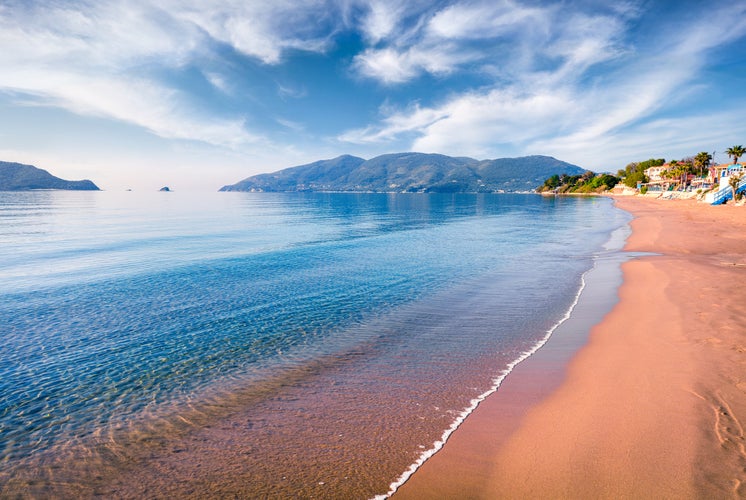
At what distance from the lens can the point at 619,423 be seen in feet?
25.4

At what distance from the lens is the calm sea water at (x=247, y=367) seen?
6.80 meters

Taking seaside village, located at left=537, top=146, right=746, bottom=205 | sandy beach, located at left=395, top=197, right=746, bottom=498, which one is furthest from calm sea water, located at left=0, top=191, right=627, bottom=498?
seaside village, located at left=537, top=146, right=746, bottom=205

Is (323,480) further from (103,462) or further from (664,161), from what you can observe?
(664,161)

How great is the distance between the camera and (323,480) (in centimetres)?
632

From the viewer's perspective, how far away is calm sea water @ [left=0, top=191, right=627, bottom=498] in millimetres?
6801

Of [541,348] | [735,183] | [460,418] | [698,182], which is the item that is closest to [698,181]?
[698,182]

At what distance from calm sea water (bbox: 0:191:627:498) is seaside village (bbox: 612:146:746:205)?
8049 centimetres

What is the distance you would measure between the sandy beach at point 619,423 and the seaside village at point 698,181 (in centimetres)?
8591

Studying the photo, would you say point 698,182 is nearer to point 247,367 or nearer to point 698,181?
point 698,181

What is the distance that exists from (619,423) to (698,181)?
547 ft

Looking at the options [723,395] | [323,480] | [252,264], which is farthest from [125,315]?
[723,395]

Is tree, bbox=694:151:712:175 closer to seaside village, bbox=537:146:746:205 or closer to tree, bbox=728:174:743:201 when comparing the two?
seaside village, bbox=537:146:746:205

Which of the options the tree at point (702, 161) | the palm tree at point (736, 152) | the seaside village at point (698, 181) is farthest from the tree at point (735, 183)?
the tree at point (702, 161)

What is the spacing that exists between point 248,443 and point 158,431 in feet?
7.52
